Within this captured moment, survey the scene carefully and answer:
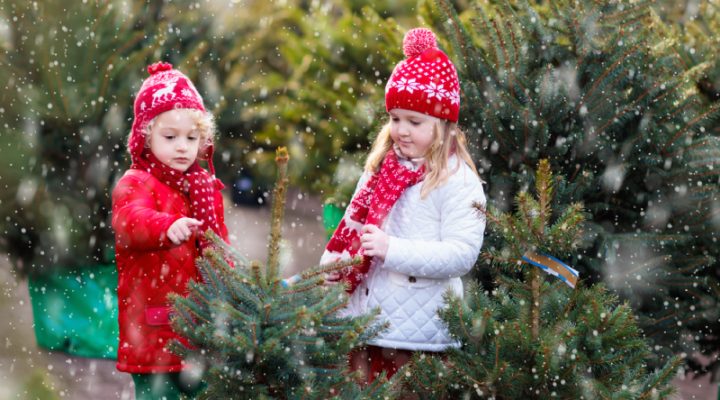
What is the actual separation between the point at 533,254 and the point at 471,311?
309 millimetres

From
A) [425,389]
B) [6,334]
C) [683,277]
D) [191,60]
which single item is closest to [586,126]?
[683,277]

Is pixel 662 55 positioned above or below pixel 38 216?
above

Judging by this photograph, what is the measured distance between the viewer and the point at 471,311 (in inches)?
127

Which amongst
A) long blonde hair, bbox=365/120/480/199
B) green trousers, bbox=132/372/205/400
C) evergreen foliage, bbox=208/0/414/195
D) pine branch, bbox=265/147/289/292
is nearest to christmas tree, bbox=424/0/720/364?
long blonde hair, bbox=365/120/480/199

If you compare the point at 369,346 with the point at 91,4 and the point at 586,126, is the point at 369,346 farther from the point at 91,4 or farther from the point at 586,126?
the point at 91,4

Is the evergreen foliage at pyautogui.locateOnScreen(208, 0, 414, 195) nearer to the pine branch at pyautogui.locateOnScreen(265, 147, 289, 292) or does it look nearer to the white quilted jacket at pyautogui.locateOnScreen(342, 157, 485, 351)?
the white quilted jacket at pyautogui.locateOnScreen(342, 157, 485, 351)

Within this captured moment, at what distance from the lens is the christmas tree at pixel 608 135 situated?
14.8 ft

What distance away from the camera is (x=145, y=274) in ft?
11.8

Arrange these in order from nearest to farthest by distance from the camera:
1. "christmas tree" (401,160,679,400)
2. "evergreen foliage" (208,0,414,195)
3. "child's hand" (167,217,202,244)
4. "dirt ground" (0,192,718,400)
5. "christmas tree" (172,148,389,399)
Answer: "dirt ground" (0,192,718,400)
"christmas tree" (172,148,389,399)
"christmas tree" (401,160,679,400)
"child's hand" (167,217,202,244)
"evergreen foliage" (208,0,414,195)

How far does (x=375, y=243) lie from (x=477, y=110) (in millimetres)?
1291

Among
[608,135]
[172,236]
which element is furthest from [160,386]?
[608,135]

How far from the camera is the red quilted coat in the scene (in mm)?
3523

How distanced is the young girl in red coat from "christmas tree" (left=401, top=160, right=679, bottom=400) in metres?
0.99

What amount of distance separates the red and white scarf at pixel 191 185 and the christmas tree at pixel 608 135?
4.95 ft
